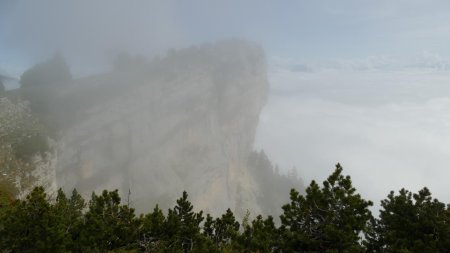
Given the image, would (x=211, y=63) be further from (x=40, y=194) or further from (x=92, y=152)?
(x=40, y=194)

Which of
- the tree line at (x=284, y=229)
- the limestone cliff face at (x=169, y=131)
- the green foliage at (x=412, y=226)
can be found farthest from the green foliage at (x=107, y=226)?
the limestone cliff face at (x=169, y=131)

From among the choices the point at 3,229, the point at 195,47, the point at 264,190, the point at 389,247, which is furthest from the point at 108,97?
the point at 389,247

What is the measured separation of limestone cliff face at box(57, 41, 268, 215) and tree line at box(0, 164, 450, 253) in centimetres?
10330

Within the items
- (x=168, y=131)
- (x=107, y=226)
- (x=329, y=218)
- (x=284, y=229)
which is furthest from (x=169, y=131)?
(x=329, y=218)

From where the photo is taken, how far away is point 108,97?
499ft

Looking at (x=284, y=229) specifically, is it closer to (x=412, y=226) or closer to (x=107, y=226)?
(x=412, y=226)

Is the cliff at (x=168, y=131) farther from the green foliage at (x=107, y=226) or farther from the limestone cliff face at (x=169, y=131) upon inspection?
the green foliage at (x=107, y=226)

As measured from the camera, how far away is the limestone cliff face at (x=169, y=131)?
137m

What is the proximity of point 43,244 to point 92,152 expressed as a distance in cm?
11802

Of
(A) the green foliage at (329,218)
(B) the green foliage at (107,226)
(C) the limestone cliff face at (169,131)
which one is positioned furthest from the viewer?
(C) the limestone cliff face at (169,131)

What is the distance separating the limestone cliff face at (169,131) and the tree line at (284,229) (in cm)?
10330

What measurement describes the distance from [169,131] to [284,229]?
444 feet

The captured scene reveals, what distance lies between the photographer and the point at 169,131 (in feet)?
527

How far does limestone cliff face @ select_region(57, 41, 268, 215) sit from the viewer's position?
450 feet
